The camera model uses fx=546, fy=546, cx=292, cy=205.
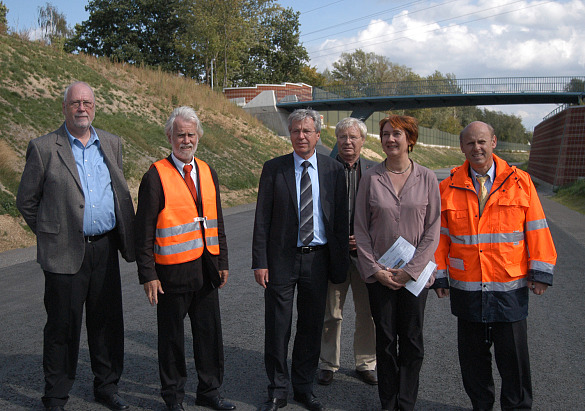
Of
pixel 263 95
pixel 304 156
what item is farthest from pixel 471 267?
pixel 263 95

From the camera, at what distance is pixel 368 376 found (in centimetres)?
446

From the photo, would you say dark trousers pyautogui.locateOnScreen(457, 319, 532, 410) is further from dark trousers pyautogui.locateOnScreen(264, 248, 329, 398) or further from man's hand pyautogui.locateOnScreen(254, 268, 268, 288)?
man's hand pyautogui.locateOnScreen(254, 268, 268, 288)

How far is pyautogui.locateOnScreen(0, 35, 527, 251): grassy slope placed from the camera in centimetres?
→ 1653

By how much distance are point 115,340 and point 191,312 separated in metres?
0.62

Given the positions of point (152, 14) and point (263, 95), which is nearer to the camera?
point (263, 95)

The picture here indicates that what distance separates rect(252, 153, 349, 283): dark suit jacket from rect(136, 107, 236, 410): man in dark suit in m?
0.35

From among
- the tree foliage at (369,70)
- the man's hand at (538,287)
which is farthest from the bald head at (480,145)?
the tree foliage at (369,70)

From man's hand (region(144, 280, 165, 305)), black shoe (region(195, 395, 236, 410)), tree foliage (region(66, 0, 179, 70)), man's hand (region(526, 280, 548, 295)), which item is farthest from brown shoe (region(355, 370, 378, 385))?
tree foliage (region(66, 0, 179, 70))

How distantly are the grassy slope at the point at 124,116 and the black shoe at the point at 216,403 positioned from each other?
8.54 m

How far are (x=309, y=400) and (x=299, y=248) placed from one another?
3.64 feet

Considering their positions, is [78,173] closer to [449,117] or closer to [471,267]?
[471,267]

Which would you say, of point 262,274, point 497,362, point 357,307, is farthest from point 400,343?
point 262,274

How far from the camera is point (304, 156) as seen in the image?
4.15 m

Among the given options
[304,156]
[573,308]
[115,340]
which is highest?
[304,156]
